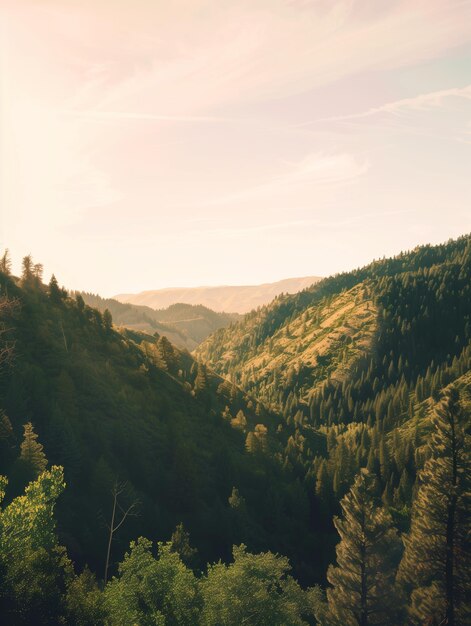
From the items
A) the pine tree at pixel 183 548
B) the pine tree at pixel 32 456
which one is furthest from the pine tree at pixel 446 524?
the pine tree at pixel 32 456

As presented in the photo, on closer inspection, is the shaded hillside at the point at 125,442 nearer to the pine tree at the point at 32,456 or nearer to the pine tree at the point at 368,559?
the pine tree at the point at 32,456

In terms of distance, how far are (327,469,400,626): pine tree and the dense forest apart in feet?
0.45

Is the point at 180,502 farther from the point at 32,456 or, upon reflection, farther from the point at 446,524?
the point at 446,524

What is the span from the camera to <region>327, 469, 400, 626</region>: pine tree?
3938cm

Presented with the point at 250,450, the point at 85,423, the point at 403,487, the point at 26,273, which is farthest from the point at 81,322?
the point at 403,487

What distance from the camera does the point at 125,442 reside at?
76.3m

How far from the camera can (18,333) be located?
83938 millimetres

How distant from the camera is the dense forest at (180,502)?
28.6 meters

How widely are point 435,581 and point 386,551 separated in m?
5.24

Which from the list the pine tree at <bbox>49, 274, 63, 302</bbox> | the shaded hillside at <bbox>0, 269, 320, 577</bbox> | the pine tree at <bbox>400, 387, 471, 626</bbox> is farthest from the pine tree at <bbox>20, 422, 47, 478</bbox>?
the pine tree at <bbox>49, 274, 63, 302</bbox>

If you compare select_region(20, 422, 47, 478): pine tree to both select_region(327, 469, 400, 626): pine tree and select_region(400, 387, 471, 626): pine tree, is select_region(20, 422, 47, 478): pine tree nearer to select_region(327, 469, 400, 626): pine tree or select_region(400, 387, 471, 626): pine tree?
select_region(327, 469, 400, 626): pine tree

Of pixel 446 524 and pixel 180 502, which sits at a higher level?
pixel 446 524

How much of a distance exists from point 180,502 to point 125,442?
48.8 feet

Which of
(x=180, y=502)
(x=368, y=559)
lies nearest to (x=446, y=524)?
(x=368, y=559)
